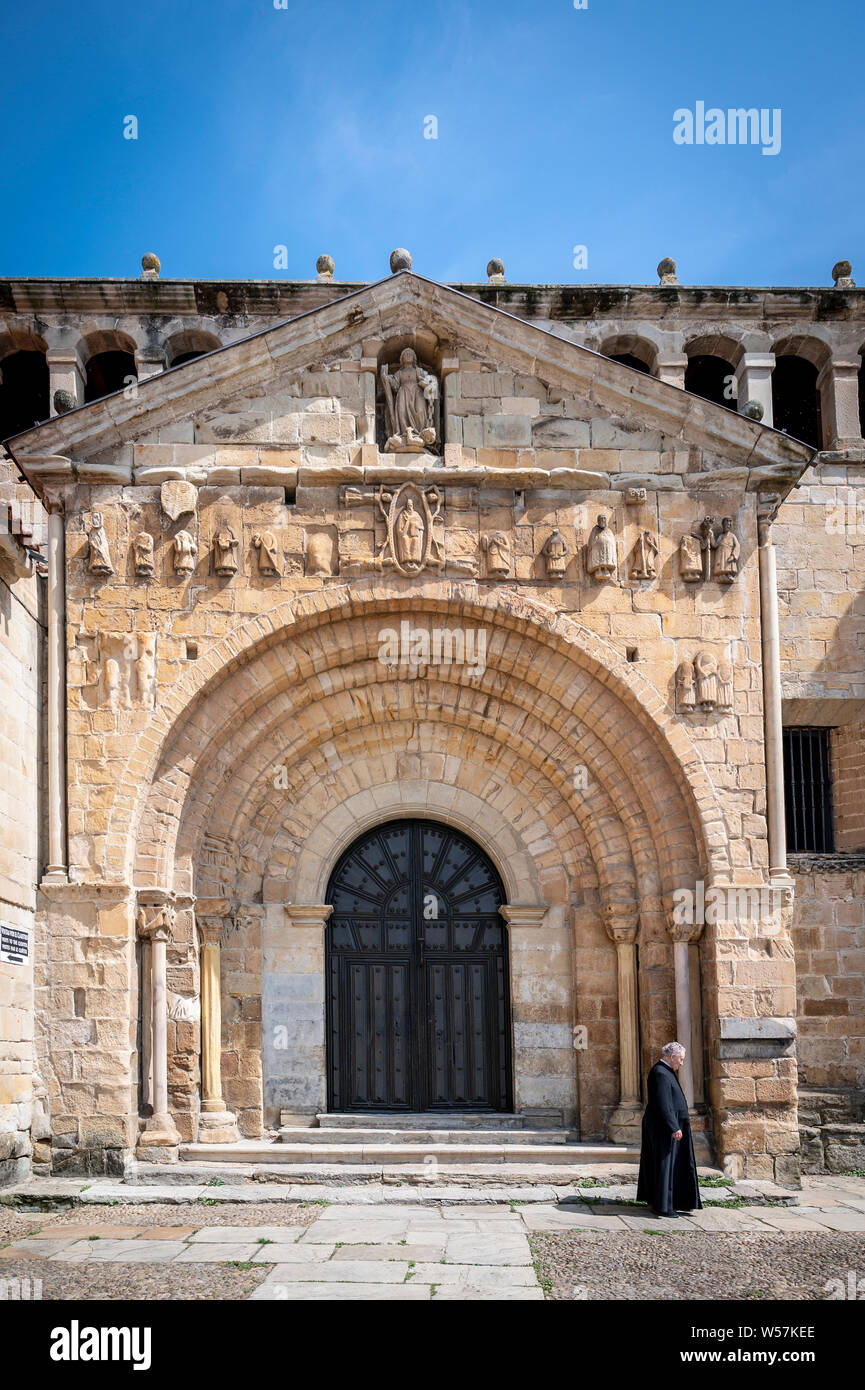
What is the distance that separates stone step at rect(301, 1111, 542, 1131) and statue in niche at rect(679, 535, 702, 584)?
5.61m

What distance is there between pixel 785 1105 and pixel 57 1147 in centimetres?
676

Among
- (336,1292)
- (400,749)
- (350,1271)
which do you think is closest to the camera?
(336,1292)

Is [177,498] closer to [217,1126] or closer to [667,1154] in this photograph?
[217,1126]

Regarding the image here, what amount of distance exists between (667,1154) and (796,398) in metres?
9.93

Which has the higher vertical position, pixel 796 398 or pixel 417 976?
pixel 796 398

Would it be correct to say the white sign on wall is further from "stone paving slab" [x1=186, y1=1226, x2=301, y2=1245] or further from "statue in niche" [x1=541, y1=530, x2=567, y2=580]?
"statue in niche" [x1=541, y1=530, x2=567, y2=580]

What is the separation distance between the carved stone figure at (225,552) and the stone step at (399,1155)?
18.2 ft

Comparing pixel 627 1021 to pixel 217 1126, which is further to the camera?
pixel 627 1021

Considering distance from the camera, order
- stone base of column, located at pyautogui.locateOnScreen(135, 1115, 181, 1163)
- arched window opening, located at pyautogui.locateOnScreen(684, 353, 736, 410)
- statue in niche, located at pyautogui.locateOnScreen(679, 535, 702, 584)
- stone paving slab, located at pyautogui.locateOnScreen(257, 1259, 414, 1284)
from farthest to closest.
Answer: arched window opening, located at pyautogui.locateOnScreen(684, 353, 736, 410), statue in niche, located at pyautogui.locateOnScreen(679, 535, 702, 584), stone base of column, located at pyautogui.locateOnScreen(135, 1115, 181, 1163), stone paving slab, located at pyautogui.locateOnScreen(257, 1259, 414, 1284)

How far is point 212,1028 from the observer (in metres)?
13.2

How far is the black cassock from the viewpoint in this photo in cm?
1112

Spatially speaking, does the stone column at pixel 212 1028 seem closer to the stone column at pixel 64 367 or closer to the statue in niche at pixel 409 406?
the statue in niche at pixel 409 406

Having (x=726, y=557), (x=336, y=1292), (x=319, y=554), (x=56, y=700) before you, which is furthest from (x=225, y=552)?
(x=336, y=1292)

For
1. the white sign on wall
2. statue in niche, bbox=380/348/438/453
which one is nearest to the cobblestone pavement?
the white sign on wall
